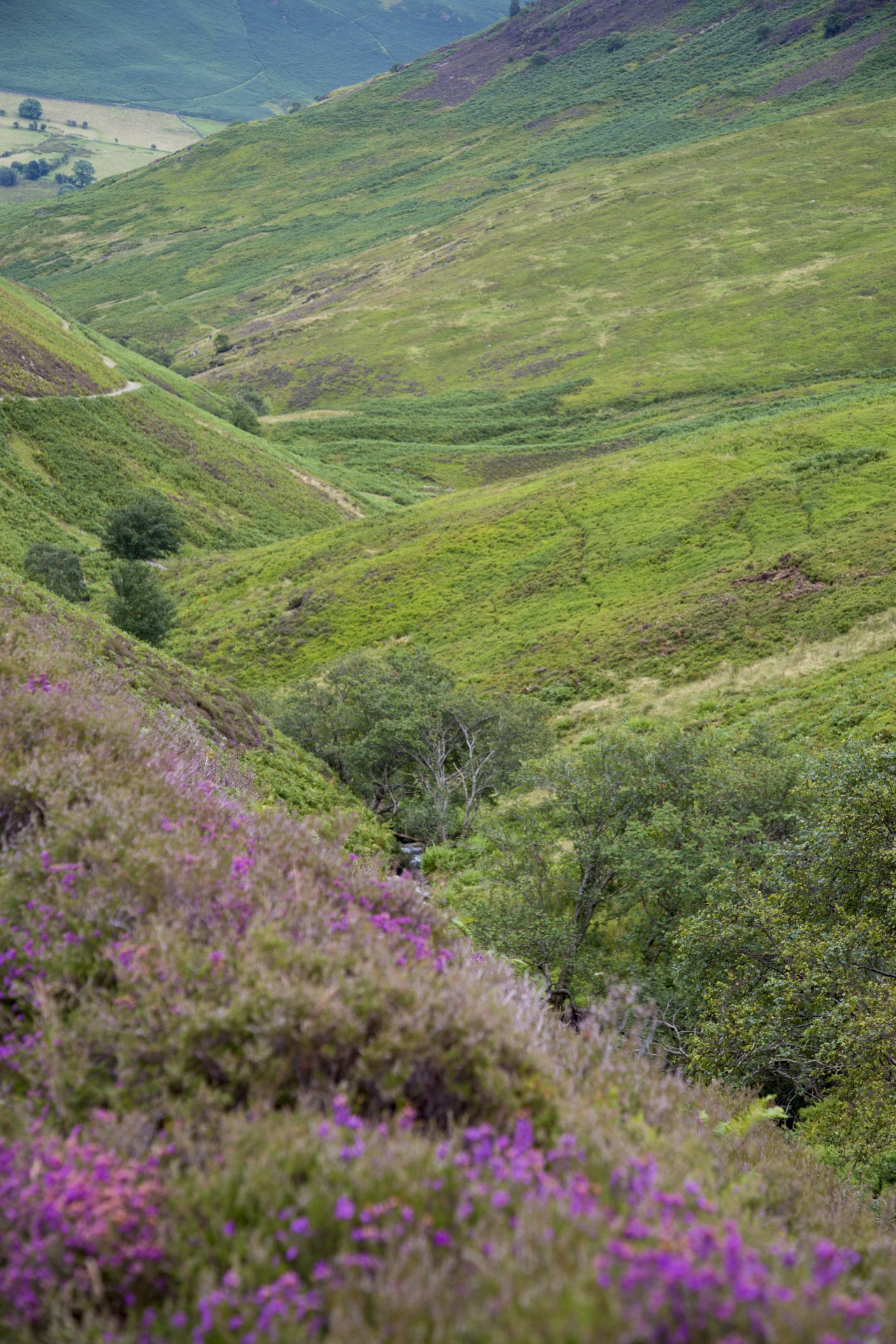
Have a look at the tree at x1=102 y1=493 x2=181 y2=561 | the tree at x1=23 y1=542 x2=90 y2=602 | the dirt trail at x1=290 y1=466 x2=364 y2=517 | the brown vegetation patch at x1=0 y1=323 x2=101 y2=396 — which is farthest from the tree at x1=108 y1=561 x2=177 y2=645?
the dirt trail at x1=290 y1=466 x2=364 y2=517

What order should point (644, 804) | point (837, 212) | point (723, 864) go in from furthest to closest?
point (837, 212) < point (644, 804) < point (723, 864)

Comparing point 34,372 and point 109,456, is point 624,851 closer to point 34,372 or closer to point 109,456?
point 109,456

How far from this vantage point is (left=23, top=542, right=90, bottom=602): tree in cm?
4872

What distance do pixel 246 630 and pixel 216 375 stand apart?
388 feet

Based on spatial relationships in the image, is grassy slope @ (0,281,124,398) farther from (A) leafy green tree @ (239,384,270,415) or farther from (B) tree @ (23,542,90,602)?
(A) leafy green tree @ (239,384,270,415)

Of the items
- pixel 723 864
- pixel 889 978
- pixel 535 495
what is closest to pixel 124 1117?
pixel 889 978

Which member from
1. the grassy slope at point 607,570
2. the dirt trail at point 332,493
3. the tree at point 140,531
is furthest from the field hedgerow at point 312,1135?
the dirt trail at point 332,493

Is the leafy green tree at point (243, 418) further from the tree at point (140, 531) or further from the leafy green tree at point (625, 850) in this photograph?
the leafy green tree at point (625, 850)

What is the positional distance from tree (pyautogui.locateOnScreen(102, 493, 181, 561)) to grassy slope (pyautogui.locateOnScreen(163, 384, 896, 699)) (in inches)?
198

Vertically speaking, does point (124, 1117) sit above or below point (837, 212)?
below

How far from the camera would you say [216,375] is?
161125mm

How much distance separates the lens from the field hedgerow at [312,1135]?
2.73 m

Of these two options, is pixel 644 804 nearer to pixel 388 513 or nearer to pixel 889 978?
pixel 889 978

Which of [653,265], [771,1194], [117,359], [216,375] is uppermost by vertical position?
[653,265]
